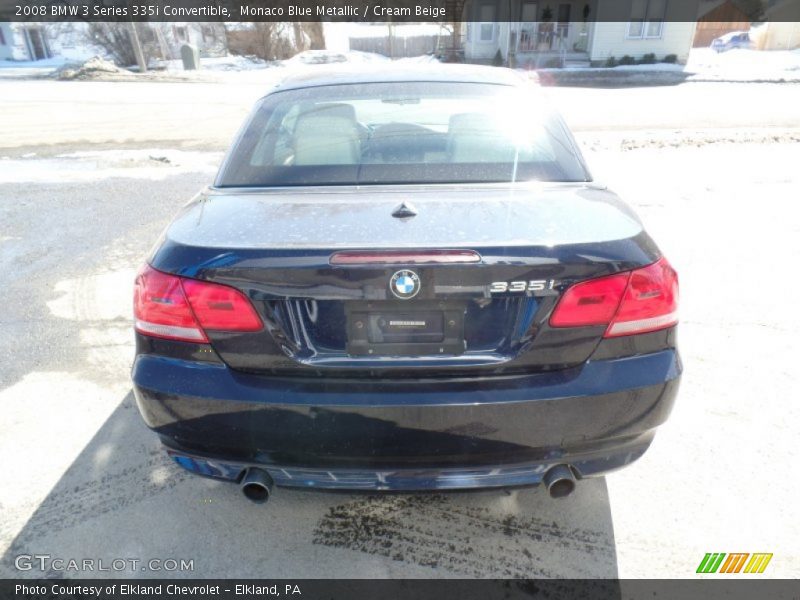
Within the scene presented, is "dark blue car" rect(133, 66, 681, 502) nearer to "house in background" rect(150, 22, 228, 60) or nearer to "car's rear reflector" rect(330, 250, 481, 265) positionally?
"car's rear reflector" rect(330, 250, 481, 265)

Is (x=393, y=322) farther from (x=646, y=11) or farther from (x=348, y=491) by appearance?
(x=646, y=11)

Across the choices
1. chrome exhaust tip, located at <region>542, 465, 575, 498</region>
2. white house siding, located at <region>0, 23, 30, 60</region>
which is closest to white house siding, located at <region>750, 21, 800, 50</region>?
chrome exhaust tip, located at <region>542, 465, 575, 498</region>

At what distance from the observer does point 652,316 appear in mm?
1775

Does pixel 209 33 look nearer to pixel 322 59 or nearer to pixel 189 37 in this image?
pixel 189 37

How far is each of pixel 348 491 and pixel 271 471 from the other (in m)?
0.28

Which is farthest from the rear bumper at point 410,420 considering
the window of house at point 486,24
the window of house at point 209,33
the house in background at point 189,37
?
the window of house at point 209,33

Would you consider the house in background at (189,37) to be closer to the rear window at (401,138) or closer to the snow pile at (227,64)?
the snow pile at (227,64)

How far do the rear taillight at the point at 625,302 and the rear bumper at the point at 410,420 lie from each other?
121 millimetres

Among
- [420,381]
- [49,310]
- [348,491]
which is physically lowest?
[49,310]

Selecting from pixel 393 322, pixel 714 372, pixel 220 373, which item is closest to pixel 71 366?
pixel 220 373

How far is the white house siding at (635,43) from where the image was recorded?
26000 mm

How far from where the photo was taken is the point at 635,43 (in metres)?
26.5

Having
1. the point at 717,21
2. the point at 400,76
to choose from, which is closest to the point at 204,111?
the point at 400,76

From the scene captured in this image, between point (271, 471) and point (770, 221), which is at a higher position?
point (271, 471)
